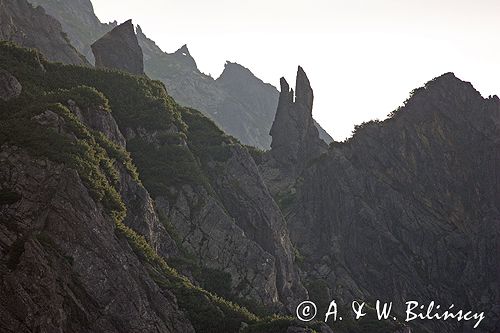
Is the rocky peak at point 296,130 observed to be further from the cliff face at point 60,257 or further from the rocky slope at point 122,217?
the cliff face at point 60,257

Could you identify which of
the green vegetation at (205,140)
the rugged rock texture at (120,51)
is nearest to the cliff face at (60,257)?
the green vegetation at (205,140)

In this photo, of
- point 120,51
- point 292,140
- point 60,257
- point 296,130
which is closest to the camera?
point 60,257

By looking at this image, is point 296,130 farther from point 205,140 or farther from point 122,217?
point 122,217

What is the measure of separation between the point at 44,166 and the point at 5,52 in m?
24.7

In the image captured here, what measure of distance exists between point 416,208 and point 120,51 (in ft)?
189

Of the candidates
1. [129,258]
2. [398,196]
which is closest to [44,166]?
[129,258]

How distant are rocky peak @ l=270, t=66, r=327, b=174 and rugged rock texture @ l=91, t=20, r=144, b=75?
30930 millimetres

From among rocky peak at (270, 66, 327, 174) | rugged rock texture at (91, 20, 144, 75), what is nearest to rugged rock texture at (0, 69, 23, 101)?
rugged rock texture at (91, 20, 144, 75)

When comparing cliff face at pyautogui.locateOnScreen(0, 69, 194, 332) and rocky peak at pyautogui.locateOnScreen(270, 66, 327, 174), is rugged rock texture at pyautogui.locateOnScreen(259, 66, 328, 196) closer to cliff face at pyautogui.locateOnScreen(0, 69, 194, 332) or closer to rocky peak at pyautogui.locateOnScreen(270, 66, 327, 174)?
rocky peak at pyautogui.locateOnScreen(270, 66, 327, 174)

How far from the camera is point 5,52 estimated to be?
4709 centimetres

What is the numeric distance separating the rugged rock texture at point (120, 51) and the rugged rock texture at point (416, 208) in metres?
37.3

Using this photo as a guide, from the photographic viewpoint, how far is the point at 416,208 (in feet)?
240

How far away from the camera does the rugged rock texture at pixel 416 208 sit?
66188mm

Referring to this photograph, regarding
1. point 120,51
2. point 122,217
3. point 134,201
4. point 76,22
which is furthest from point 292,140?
point 76,22
